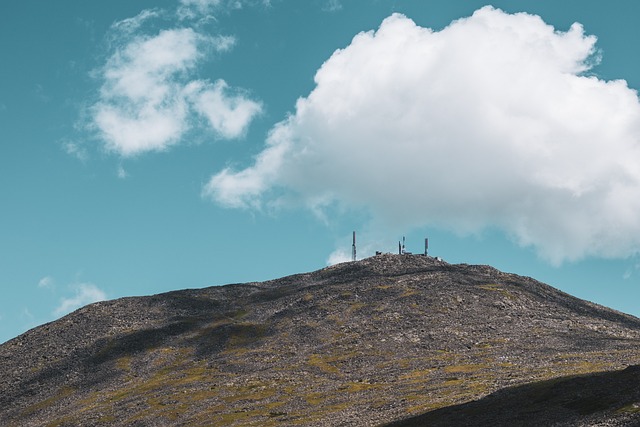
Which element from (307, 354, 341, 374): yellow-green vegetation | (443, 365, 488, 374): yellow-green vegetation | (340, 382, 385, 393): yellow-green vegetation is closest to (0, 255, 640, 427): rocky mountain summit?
(340, 382, 385, 393): yellow-green vegetation

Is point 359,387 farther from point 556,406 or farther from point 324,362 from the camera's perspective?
point 556,406

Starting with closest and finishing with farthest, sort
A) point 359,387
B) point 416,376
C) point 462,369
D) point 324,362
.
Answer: point 359,387
point 416,376
point 462,369
point 324,362

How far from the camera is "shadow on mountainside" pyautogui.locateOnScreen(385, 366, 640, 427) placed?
287 feet

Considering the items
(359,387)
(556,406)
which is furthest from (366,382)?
(556,406)

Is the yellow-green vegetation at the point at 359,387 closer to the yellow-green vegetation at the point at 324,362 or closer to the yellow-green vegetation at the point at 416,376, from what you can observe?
the yellow-green vegetation at the point at 416,376

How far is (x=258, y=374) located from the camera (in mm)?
173375

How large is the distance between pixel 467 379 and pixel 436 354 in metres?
31.9

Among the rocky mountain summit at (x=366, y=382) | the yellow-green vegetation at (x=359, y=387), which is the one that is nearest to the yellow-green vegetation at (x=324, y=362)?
the rocky mountain summit at (x=366, y=382)

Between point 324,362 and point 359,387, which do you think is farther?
point 324,362

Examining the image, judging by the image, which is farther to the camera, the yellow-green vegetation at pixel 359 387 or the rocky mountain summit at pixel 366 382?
the yellow-green vegetation at pixel 359 387

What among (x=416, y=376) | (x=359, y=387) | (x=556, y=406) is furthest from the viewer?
(x=416, y=376)

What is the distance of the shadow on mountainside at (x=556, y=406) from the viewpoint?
3440 inches

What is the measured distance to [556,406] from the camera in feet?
327

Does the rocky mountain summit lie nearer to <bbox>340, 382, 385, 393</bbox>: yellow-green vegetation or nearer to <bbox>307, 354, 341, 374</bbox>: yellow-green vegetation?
<bbox>340, 382, 385, 393</bbox>: yellow-green vegetation
